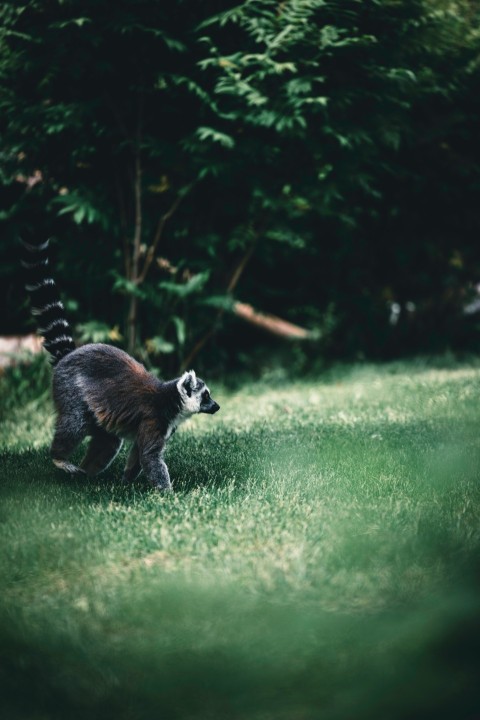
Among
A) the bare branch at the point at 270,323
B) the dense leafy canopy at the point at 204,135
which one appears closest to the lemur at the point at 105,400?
the dense leafy canopy at the point at 204,135

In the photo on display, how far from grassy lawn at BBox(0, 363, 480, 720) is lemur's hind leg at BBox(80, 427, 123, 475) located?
132mm

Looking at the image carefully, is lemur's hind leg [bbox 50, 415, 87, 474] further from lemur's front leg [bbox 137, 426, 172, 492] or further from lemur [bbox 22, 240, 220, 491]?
lemur's front leg [bbox 137, 426, 172, 492]

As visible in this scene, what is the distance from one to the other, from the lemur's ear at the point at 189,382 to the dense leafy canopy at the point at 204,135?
3.47 metres

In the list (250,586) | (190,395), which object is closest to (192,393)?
(190,395)

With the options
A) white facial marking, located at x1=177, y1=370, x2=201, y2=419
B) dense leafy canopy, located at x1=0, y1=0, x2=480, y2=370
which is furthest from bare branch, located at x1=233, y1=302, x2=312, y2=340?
white facial marking, located at x1=177, y1=370, x2=201, y2=419

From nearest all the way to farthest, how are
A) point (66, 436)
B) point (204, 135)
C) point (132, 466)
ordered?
1. point (66, 436)
2. point (132, 466)
3. point (204, 135)

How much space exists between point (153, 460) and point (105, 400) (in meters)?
0.53

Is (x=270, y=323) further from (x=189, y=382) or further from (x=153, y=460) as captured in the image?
(x=153, y=460)

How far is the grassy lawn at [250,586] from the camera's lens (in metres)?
2.63

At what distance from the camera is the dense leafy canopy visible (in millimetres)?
7146

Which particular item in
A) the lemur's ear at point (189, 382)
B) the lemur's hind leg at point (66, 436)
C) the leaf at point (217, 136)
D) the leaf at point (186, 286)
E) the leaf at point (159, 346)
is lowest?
the leaf at point (159, 346)

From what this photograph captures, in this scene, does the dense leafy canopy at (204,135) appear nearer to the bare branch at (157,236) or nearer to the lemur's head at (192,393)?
the bare branch at (157,236)

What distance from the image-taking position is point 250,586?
10.8 ft

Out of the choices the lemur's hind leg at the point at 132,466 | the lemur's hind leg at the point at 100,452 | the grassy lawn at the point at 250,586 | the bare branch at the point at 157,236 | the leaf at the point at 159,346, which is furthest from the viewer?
the leaf at the point at 159,346
